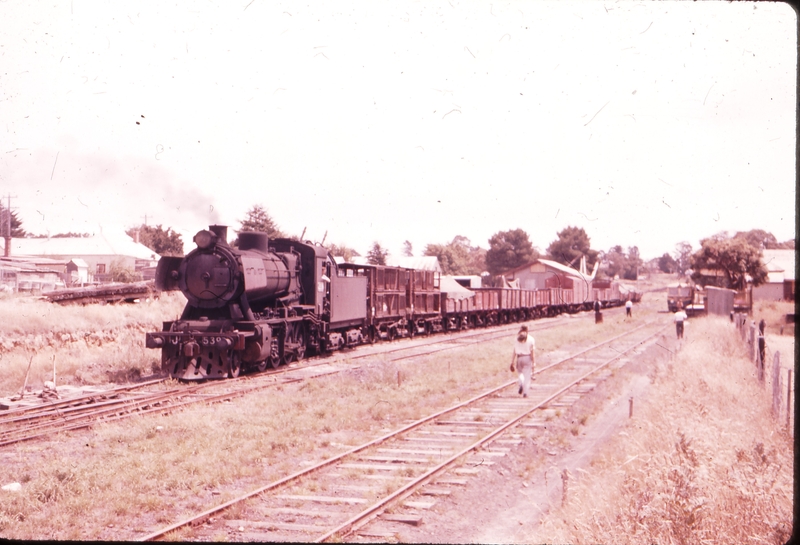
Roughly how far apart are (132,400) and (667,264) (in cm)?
11971

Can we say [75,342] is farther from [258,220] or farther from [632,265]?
[632,265]

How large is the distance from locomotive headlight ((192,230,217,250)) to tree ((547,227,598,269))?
195ft

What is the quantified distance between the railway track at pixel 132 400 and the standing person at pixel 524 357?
5.15m

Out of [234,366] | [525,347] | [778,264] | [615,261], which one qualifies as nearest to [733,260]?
[778,264]

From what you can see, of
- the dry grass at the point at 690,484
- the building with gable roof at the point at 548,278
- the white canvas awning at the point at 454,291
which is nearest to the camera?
the dry grass at the point at 690,484

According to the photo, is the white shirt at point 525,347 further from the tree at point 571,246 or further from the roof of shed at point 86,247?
the tree at point 571,246

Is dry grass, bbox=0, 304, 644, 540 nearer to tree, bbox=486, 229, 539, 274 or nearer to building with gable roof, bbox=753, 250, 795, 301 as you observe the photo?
building with gable roof, bbox=753, 250, 795, 301

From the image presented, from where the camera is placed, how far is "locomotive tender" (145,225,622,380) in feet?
50.9

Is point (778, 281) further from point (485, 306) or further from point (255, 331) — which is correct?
point (255, 331)

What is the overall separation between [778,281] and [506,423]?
39.9 metres

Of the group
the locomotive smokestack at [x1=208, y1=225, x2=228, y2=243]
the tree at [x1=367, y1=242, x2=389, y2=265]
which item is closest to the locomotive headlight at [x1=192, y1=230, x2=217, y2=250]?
the locomotive smokestack at [x1=208, y1=225, x2=228, y2=243]

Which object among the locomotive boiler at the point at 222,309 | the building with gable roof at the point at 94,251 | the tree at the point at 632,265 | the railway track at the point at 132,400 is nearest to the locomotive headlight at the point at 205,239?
the locomotive boiler at the point at 222,309

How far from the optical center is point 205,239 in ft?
51.6

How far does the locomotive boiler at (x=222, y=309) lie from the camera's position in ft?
50.6
